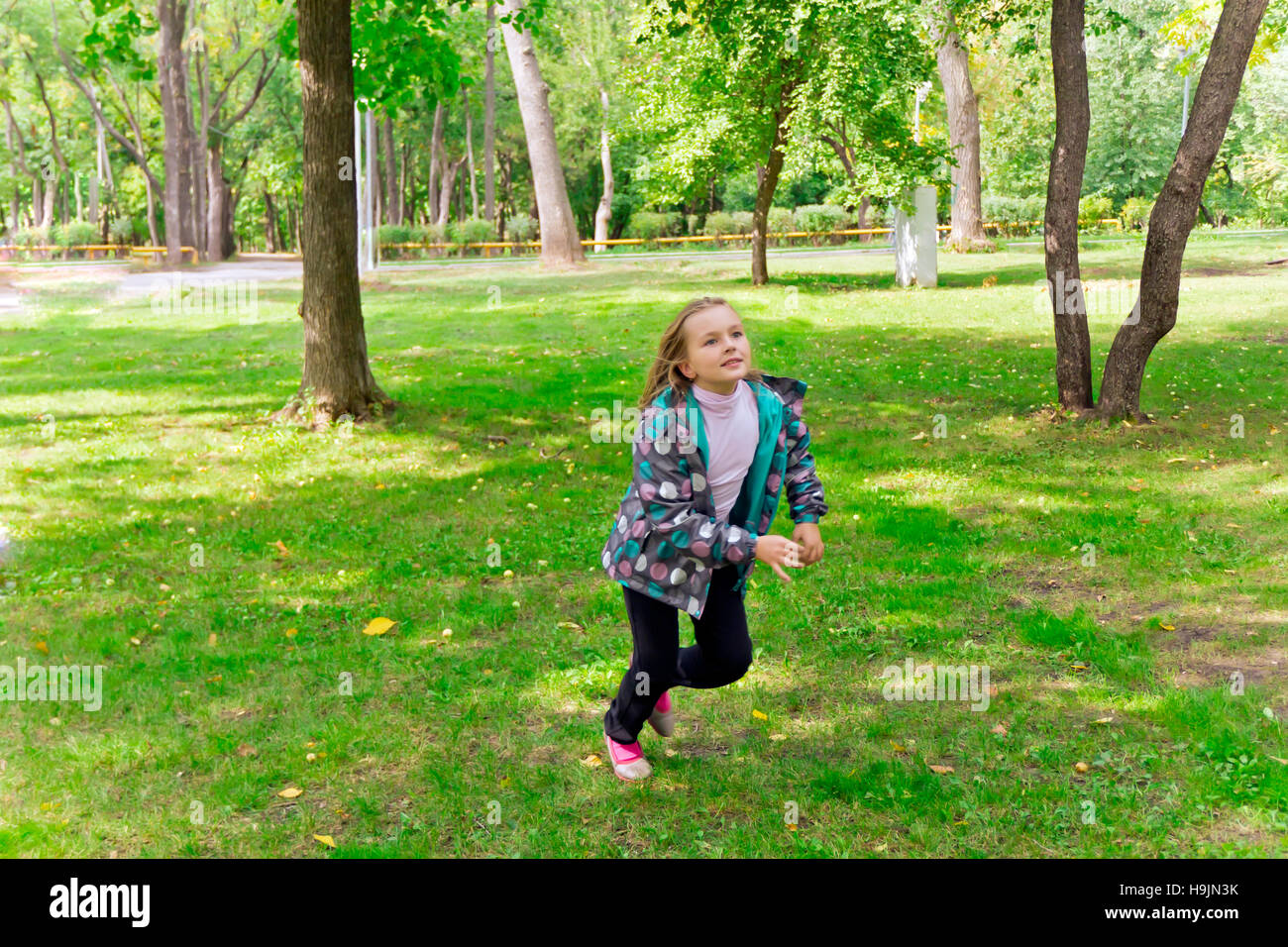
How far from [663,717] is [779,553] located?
1358 millimetres

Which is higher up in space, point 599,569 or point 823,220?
point 823,220

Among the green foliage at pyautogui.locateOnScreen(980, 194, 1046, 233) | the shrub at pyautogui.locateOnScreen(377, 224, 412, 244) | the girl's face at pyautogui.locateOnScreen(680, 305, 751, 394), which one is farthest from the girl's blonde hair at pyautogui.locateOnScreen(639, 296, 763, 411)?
the green foliage at pyautogui.locateOnScreen(980, 194, 1046, 233)

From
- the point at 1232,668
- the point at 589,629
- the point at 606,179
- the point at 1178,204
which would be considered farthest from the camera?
the point at 606,179

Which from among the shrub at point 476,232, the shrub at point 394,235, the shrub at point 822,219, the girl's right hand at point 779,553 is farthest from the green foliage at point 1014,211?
the girl's right hand at point 779,553

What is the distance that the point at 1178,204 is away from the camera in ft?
32.0

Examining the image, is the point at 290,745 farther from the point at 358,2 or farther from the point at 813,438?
the point at 358,2

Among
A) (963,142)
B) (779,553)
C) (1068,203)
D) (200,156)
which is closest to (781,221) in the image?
(963,142)

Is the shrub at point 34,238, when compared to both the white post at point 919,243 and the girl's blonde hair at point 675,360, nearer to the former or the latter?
the white post at point 919,243

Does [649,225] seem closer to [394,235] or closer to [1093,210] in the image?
[394,235]

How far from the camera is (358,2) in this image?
14047 millimetres

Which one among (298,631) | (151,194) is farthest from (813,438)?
(151,194)

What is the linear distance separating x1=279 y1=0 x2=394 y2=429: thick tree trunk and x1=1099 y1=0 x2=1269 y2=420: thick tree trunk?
22.7 feet

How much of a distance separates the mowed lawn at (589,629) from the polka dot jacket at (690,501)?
0.97 meters
